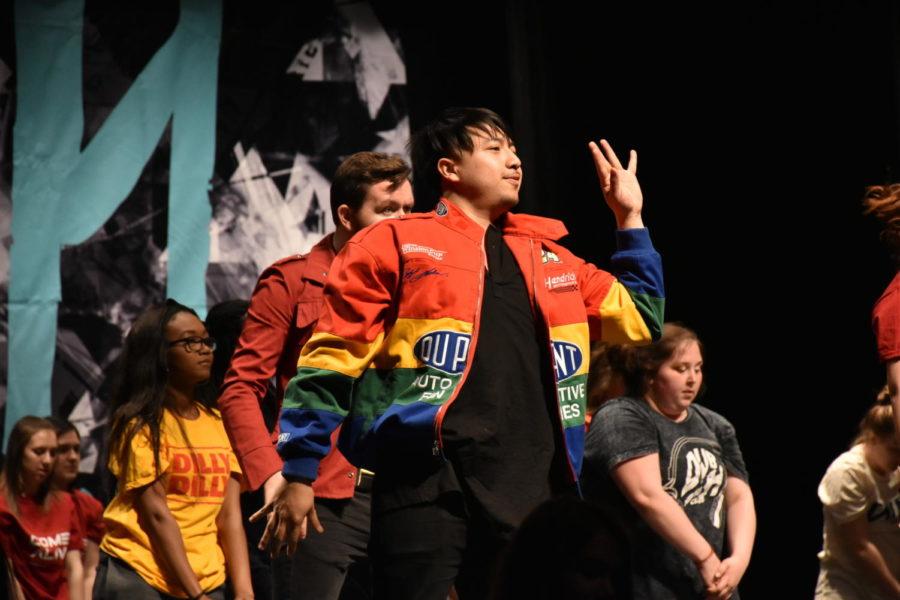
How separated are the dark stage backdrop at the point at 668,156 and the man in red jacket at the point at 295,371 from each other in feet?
4.91

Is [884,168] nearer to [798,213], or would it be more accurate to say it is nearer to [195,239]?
[798,213]

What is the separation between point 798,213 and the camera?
4773mm

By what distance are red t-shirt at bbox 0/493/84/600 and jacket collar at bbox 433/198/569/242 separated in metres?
2.83

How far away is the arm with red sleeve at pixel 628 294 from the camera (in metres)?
2.88

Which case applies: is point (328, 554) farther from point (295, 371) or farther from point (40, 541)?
point (40, 541)

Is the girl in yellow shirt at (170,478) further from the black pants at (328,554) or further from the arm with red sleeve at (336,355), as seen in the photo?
the arm with red sleeve at (336,355)

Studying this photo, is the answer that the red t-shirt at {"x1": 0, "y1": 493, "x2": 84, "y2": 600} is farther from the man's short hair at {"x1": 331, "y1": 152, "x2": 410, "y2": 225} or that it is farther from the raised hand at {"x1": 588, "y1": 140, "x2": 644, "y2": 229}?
the raised hand at {"x1": 588, "y1": 140, "x2": 644, "y2": 229}

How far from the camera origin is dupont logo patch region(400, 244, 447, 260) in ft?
8.73

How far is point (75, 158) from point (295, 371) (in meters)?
2.06

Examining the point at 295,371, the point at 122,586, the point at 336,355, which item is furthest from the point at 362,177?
the point at 122,586

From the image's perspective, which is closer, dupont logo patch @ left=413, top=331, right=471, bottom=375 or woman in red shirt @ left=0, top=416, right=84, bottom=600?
dupont logo patch @ left=413, top=331, right=471, bottom=375

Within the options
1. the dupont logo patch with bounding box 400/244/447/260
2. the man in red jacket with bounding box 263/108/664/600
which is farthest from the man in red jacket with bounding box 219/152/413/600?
the dupont logo patch with bounding box 400/244/447/260

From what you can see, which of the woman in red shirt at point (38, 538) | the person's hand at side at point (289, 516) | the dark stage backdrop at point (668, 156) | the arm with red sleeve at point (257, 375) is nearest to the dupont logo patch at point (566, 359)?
the person's hand at side at point (289, 516)

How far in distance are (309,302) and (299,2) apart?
7.48ft
